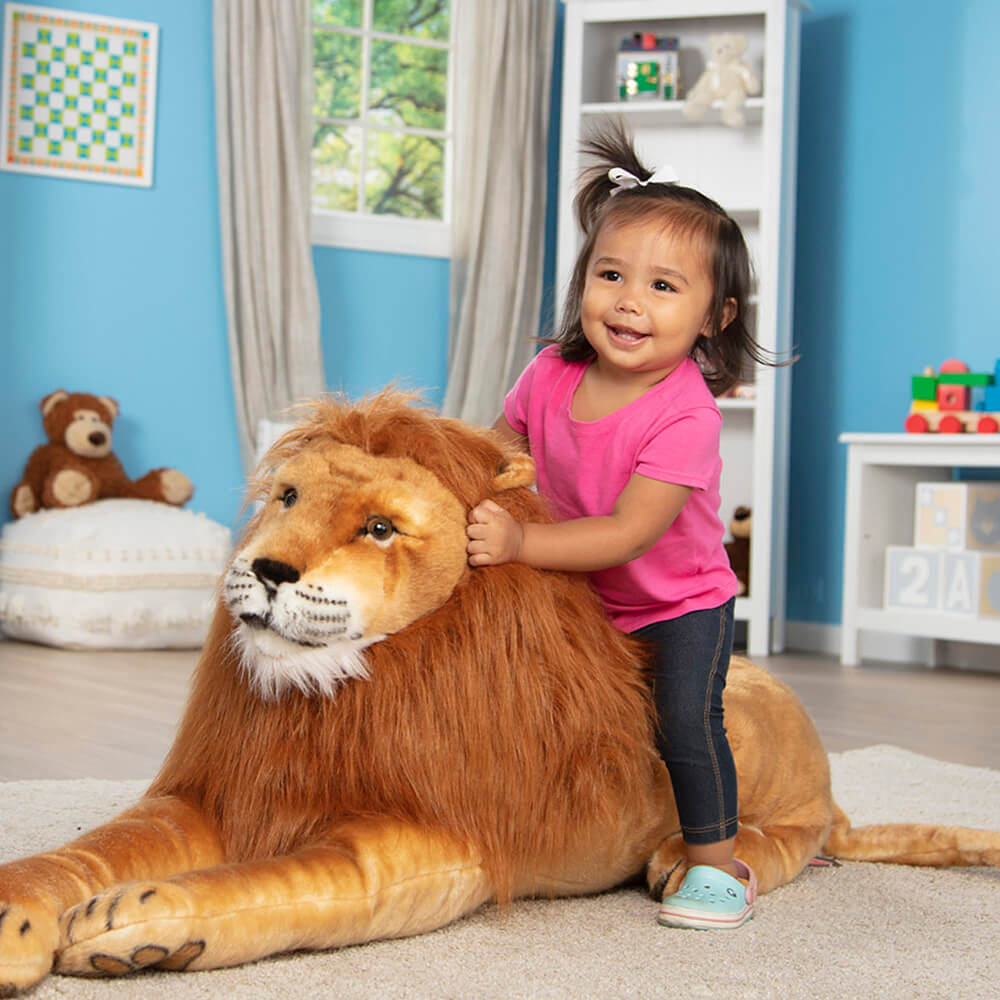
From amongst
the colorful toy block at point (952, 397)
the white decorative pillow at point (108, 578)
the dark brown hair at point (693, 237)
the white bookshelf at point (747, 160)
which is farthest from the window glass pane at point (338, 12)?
the dark brown hair at point (693, 237)

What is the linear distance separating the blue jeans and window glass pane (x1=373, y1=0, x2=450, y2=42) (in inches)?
123

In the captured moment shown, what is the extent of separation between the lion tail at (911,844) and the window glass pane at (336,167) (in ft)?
9.30

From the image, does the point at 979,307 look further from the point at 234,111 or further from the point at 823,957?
the point at 823,957

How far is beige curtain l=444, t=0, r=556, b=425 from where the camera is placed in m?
3.82

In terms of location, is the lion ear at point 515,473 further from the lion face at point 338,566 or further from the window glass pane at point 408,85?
the window glass pane at point 408,85

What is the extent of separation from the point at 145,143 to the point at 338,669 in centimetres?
281

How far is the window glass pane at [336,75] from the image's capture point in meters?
3.81

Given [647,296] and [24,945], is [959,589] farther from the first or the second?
[24,945]

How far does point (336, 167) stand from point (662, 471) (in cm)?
294

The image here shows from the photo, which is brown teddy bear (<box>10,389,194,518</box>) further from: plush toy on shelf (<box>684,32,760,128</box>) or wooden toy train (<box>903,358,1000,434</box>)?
wooden toy train (<box>903,358,1000,434</box>)

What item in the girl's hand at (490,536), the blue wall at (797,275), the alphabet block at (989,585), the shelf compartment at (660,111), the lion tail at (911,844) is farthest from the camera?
the shelf compartment at (660,111)

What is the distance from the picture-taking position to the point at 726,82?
11.8ft

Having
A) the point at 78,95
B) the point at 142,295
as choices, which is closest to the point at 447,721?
the point at 142,295

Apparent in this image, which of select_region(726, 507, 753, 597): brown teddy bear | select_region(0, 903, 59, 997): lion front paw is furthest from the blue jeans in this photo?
select_region(726, 507, 753, 597): brown teddy bear
